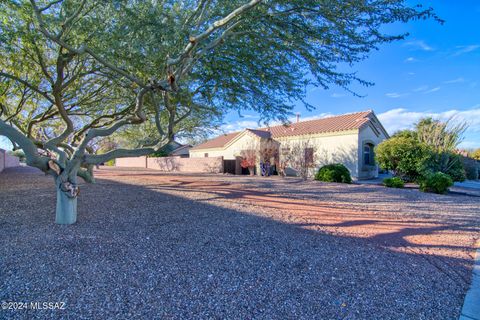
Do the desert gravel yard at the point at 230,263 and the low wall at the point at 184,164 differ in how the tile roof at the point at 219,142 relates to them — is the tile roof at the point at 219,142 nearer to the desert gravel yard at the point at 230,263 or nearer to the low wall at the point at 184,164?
the low wall at the point at 184,164

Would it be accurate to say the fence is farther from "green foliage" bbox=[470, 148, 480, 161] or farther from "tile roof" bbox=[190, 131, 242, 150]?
"green foliage" bbox=[470, 148, 480, 161]

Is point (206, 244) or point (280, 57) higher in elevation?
point (280, 57)

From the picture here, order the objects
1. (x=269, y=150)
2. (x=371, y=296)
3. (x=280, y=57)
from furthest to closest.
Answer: (x=269, y=150) < (x=280, y=57) < (x=371, y=296)

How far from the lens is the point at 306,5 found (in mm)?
4883

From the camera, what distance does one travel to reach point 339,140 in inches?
726

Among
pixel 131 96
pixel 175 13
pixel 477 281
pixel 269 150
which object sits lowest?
pixel 477 281

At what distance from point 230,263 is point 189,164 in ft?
73.3

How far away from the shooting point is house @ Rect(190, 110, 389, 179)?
17.7 m

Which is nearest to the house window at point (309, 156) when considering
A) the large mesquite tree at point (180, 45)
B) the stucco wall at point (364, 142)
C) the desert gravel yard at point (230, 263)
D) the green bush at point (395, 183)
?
the stucco wall at point (364, 142)

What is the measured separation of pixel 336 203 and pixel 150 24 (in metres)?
7.47

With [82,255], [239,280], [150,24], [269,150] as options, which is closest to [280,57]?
[150,24]

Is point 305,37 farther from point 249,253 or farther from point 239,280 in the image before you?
point 239,280

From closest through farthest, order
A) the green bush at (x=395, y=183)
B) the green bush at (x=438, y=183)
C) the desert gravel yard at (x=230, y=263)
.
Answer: the desert gravel yard at (x=230, y=263) → the green bush at (x=438, y=183) → the green bush at (x=395, y=183)

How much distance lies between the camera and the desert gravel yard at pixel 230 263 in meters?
2.58
